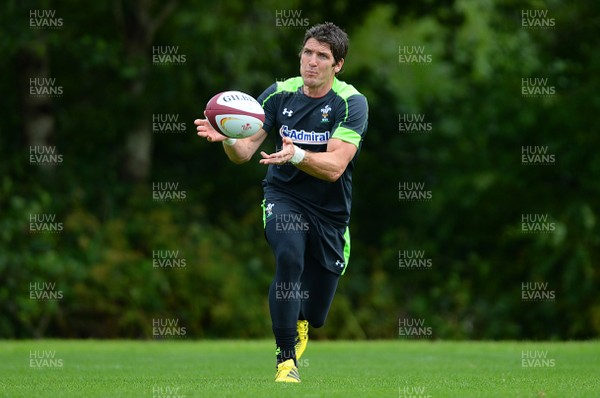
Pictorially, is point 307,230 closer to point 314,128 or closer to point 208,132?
point 314,128

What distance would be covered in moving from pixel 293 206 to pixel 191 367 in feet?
8.76

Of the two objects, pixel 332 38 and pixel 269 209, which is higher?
pixel 332 38

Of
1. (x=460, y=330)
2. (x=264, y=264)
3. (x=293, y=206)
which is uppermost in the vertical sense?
(x=293, y=206)

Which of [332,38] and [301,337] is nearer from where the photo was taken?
[332,38]

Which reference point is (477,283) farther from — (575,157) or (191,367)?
(191,367)

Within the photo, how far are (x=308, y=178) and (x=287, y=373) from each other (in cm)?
156

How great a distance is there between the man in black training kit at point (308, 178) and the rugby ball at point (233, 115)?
0.10m

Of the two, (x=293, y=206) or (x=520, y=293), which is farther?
(x=520, y=293)

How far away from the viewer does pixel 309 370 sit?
31.9 ft

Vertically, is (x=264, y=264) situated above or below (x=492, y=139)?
below

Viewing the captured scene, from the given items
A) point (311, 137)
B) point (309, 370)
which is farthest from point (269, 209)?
point (309, 370)

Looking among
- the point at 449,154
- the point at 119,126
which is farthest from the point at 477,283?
the point at 119,126

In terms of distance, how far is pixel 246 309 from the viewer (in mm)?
19297

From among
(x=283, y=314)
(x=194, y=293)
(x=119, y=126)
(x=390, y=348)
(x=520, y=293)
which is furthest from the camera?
(x=119, y=126)
